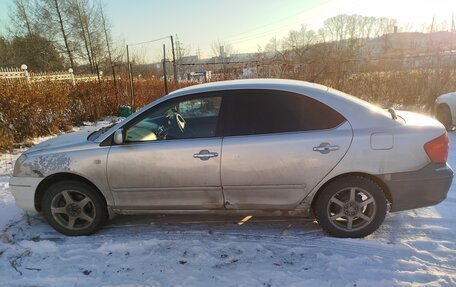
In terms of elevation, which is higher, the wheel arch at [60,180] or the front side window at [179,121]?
the front side window at [179,121]

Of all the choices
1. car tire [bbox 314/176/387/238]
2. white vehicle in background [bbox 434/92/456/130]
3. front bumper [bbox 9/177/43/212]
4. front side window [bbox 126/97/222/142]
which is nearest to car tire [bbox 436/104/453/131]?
white vehicle in background [bbox 434/92/456/130]

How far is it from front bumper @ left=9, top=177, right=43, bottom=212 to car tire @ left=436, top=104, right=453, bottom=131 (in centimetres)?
886

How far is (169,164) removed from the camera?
3529mm

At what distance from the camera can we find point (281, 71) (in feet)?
41.7

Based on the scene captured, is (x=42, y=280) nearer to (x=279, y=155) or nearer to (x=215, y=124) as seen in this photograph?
(x=215, y=124)

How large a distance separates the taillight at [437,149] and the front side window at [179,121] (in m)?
2.10

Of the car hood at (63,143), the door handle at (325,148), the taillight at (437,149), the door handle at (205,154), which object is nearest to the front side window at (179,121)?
the door handle at (205,154)

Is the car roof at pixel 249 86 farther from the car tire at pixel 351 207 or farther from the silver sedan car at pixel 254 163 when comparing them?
the car tire at pixel 351 207

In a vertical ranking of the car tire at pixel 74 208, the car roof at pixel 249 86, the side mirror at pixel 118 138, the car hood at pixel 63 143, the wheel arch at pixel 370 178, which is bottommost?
the car tire at pixel 74 208

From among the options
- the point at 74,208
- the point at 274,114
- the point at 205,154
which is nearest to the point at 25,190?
the point at 74,208

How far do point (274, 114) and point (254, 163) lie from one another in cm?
54

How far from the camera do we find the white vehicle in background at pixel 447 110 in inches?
321

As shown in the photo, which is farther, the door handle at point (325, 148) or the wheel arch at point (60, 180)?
the wheel arch at point (60, 180)

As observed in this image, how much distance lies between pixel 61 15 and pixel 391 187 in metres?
37.5
